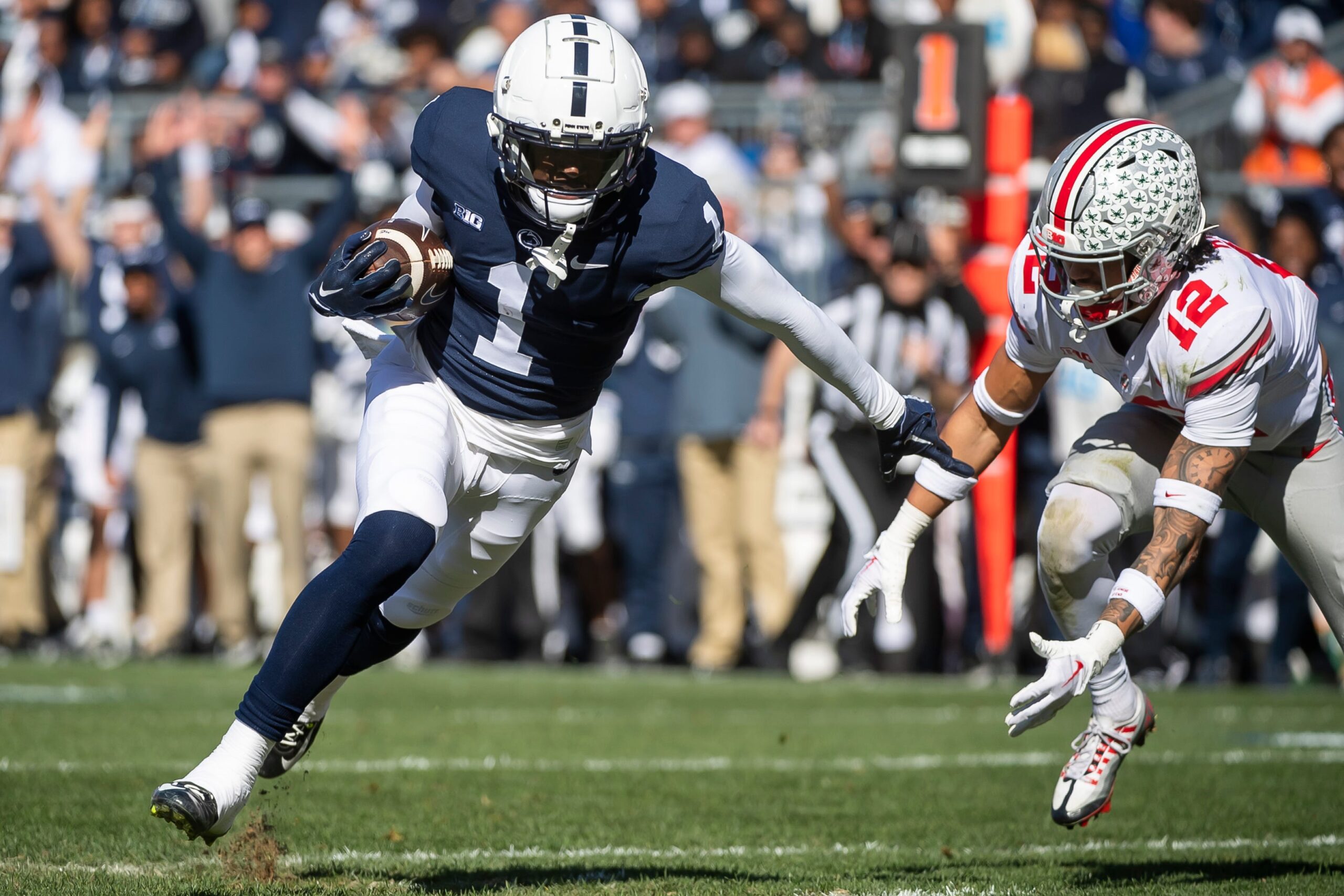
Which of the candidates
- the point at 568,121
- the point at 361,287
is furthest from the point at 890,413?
the point at 361,287

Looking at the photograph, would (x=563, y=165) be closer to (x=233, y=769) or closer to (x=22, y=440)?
(x=233, y=769)

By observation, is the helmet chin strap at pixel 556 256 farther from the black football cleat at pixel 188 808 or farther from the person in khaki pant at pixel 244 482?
the person in khaki pant at pixel 244 482

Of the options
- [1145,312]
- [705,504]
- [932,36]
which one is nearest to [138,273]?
[705,504]

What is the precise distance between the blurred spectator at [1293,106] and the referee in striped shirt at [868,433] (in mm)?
2320

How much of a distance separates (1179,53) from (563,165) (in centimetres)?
919

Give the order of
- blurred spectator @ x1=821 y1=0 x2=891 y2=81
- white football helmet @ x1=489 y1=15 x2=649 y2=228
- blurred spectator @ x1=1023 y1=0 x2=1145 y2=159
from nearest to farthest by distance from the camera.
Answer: white football helmet @ x1=489 y1=15 x2=649 y2=228
blurred spectator @ x1=1023 y1=0 x2=1145 y2=159
blurred spectator @ x1=821 y1=0 x2=891 y2=81

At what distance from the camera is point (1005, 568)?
9805 mm

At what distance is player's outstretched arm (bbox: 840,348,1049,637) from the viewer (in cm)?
470

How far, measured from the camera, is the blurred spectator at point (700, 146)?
1063 centimetres

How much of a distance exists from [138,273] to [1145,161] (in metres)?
7.82

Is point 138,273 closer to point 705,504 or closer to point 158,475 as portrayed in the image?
point 158,475

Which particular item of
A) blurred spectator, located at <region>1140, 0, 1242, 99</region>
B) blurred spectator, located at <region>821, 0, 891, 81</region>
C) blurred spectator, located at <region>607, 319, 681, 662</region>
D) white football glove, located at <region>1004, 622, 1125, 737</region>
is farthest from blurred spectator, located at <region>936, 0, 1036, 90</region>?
white football glove, located at <region>1004, 622, 1125, 737</region>

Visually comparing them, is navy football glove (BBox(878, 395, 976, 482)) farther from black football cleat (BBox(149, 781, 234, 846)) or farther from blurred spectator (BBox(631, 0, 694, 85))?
blurred spectator (BBox(631, 0, 694, 85))

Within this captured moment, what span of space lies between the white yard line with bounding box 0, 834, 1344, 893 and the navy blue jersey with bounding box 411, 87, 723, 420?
1218mm
